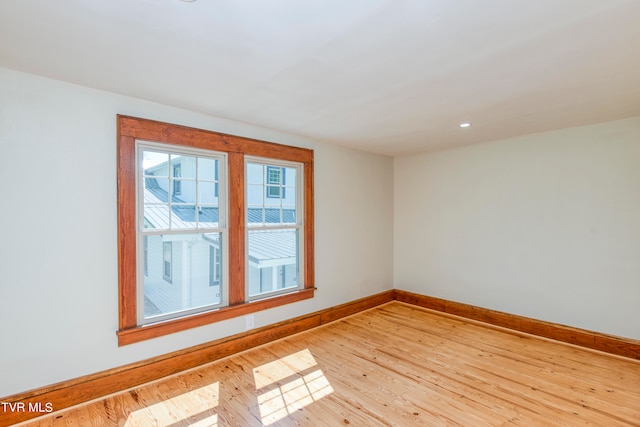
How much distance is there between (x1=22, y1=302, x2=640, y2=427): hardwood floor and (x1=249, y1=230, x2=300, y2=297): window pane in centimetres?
66

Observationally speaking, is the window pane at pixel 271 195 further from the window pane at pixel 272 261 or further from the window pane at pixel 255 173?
the window pane at pixel 272 261

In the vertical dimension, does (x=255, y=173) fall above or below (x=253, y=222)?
above

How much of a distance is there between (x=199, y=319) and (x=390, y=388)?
185 centimetres

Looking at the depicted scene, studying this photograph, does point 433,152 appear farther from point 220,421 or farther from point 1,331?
point 1,331

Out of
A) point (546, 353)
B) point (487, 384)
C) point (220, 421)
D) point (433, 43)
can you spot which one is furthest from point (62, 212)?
point (546, 353)

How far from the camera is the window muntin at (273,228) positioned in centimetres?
348

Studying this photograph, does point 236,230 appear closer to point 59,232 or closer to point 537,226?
point 59,232

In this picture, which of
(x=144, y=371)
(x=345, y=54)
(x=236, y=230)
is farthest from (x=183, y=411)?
(x=345, y=54)

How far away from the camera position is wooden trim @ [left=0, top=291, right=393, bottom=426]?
2.20m

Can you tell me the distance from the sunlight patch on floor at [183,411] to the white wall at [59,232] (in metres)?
0.48

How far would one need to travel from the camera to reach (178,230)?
290cm

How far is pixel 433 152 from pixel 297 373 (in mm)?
3619

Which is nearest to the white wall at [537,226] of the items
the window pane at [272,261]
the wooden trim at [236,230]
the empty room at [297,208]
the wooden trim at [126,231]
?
the empty room at [297,208]

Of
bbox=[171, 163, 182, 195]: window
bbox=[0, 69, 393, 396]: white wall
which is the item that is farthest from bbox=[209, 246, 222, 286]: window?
bbox=[171, 163, 182, 195]: window
